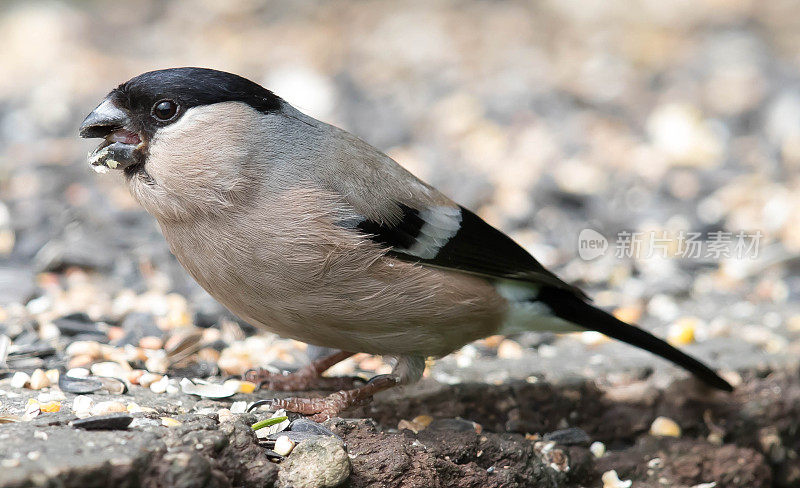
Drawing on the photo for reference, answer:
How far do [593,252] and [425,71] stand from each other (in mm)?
3597

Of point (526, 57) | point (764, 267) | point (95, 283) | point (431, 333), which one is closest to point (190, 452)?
point (431, 333)

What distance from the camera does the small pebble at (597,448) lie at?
391cm

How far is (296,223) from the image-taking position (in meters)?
3.28

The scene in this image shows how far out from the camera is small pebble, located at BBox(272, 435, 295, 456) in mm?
2961

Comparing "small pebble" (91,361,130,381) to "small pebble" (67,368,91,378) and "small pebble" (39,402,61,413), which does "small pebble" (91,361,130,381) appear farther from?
"small pebble" (39,402,61,413)

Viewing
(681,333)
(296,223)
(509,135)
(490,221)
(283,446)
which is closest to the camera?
(283,446)

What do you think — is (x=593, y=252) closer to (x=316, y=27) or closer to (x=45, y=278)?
(x=45, y=278)

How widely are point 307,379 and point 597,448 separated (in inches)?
52.8

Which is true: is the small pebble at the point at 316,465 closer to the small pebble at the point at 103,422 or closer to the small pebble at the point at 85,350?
the small pebble at the point at 103,422

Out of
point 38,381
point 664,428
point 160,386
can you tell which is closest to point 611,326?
point 664,428

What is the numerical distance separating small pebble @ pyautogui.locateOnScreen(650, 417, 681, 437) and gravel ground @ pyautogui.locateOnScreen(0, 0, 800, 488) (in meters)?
0.04

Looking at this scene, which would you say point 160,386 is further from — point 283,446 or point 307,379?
point 283,446

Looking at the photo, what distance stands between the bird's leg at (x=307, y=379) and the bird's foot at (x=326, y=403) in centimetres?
28

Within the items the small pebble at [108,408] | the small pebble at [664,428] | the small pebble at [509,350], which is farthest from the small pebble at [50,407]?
the small pebble at [664,428]
